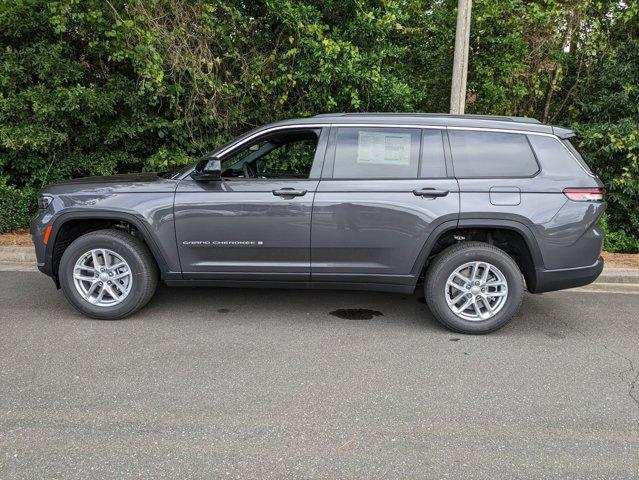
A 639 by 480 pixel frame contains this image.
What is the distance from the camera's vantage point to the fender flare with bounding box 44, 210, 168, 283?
4363 millimetres

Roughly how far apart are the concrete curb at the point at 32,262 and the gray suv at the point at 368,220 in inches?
86.5

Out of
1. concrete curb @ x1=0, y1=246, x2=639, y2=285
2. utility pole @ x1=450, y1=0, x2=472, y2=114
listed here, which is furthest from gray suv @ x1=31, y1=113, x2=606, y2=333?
utility pole @ x1=450, y1=0, x2=472, y2=114

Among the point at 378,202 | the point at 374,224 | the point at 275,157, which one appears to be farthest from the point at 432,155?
the point at 275,157

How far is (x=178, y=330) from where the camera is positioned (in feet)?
14.2

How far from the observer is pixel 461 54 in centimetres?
681

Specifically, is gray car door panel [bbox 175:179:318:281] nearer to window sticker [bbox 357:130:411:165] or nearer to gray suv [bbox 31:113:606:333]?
gray suv [bbox 31:113:606:333]

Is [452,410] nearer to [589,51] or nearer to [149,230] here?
[149,230]

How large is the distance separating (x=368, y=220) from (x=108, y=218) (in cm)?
221

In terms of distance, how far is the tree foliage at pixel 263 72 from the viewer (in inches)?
271

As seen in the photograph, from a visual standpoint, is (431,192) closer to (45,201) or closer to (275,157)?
(275,157)

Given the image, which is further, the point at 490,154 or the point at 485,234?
the point at 485,234

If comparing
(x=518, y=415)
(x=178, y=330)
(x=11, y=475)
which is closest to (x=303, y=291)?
(x=178, y=330)

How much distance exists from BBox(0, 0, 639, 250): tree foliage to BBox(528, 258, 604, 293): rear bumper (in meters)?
3.79

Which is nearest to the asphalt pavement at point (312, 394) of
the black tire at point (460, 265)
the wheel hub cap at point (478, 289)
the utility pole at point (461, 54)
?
the black tire at point (460, 265)
